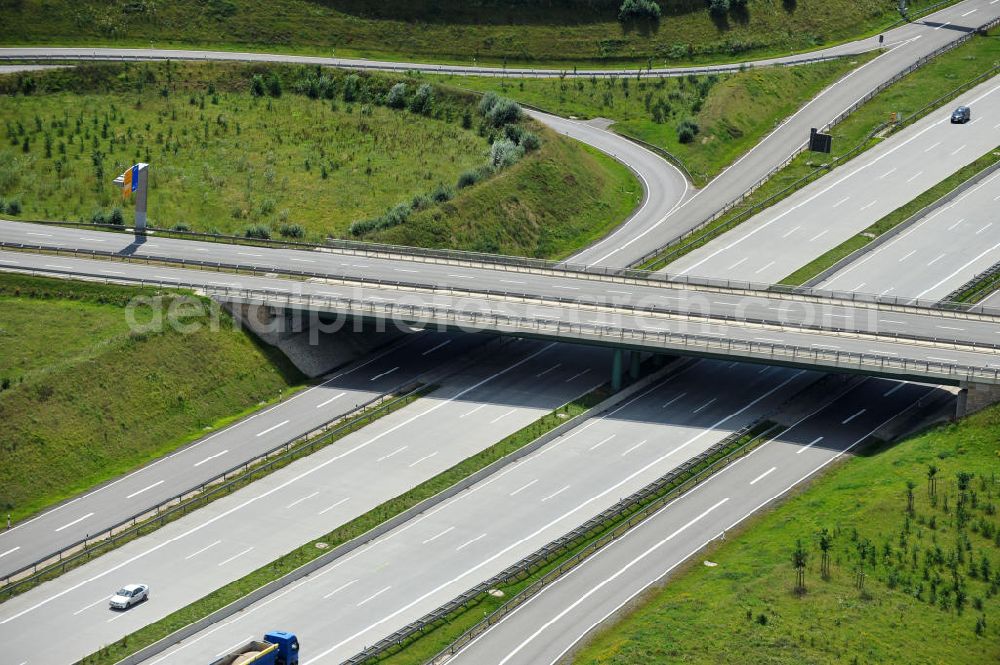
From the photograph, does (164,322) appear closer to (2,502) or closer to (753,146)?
(2,502)

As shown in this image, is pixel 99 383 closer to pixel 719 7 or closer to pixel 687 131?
pixel 687 131

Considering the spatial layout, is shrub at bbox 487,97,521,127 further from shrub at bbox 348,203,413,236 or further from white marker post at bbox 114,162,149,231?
white marker post at bbox 114,162,149,231

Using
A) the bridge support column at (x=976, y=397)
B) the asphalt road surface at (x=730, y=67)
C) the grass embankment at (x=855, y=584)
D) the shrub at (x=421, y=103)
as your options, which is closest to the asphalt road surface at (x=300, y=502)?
the grass embankment at (x=855, y=584)

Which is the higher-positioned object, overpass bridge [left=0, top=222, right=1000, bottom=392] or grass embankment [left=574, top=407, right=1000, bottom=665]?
overpass bridge [left=0, top=222, right=1000, bottom=392]

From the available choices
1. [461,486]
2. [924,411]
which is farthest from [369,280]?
[924,411]

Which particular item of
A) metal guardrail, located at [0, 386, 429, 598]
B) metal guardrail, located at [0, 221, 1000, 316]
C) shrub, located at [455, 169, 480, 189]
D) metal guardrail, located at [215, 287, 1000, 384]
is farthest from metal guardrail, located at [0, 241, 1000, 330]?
shrub, located at [455, 169, 480, 189]
